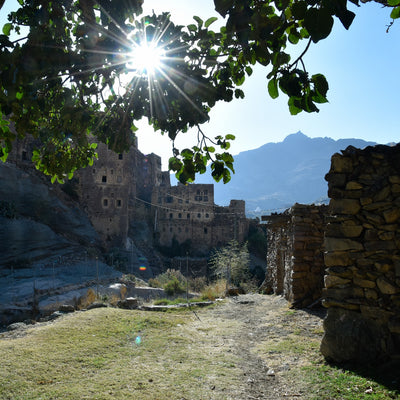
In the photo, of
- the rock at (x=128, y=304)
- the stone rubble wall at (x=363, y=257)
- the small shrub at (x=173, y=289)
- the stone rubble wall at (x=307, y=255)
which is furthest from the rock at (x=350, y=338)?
the small shrub at (x=173, y=289)

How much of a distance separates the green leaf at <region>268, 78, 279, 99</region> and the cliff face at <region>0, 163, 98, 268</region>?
80.0 feet

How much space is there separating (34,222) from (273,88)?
2688 centimetres

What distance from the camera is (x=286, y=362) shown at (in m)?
4.84

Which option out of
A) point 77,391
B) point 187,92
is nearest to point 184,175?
point 187,92

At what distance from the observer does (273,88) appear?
223 cm

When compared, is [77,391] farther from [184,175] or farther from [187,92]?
[187,92]

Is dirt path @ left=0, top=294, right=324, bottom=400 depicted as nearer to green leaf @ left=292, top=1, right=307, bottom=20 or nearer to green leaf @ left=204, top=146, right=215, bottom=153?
green leaf @ left=204, top=146, right=215, bottom=153

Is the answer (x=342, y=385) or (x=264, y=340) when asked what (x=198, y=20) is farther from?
(x=264, y=340)

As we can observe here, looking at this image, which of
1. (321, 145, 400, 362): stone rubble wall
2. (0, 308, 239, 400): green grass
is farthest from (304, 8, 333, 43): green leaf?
(0, 308, 239, 400): green grass

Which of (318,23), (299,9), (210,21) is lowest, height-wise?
(318,23)

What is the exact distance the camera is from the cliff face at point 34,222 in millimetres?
23172

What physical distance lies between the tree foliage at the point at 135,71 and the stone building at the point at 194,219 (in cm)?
4161

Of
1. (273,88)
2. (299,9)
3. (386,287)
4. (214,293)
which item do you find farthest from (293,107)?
(214,293)

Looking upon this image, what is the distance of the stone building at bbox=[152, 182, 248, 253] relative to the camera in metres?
45.8
